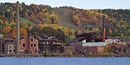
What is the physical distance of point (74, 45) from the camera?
630ft

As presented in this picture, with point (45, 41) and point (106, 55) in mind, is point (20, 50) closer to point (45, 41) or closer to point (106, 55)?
point (45, 41)

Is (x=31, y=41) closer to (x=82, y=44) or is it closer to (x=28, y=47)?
(x=28, y=47)

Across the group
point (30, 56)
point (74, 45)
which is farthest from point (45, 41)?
point (30, 56)

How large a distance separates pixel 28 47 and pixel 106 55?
33386mm

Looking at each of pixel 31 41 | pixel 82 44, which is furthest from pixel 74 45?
pixel 31 41

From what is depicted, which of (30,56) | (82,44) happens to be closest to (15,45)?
(30,56)

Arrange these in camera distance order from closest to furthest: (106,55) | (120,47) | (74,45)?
(106,55) → (120,47) → (74,45)

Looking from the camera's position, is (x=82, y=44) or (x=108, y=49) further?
(x=82, y=44)

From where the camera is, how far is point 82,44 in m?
184

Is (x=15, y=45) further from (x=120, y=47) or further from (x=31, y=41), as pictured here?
(x=120, y=47)

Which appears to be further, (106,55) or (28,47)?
(28,47)

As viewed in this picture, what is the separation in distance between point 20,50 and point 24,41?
14.9 feet

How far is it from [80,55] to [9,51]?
1157 inches

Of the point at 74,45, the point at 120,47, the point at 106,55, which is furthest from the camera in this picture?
the point at 74,45
